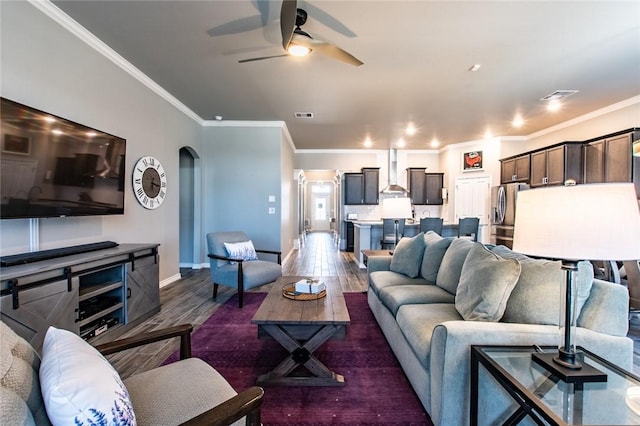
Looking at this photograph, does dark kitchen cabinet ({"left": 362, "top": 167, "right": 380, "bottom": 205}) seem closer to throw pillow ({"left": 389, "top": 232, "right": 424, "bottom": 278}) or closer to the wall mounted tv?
throw pillow ({"left": 389, "top": 232, "right": 424, "bottom": 278})

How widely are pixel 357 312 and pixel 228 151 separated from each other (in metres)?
3.96

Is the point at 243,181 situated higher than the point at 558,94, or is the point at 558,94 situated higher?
the point at 558,94

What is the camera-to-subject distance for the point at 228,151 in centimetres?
565

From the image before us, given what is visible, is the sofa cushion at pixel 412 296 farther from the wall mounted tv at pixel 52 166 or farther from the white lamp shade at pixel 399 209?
the wall mounted tv at pixel 52 166

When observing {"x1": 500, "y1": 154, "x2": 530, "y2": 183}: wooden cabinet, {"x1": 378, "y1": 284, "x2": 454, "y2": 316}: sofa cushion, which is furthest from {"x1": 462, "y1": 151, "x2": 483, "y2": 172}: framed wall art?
{"x1": 378, "y1": 284, "x2": 454, "y2": 316}: sofa cushion

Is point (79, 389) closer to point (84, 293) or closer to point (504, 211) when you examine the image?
point (84, 293)

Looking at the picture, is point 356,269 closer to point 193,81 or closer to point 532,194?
point 193,81

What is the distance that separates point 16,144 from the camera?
6.66 ft

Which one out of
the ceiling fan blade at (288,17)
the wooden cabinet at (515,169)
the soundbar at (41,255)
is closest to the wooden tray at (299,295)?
the soundbar at (41,255)

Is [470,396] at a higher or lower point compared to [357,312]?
higher

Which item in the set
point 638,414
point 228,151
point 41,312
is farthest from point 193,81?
point 638,414

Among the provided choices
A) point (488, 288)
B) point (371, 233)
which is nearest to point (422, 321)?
point (488, 288)

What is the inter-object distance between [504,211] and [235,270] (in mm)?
5927

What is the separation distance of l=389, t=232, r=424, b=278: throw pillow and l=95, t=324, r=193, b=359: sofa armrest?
221cm
